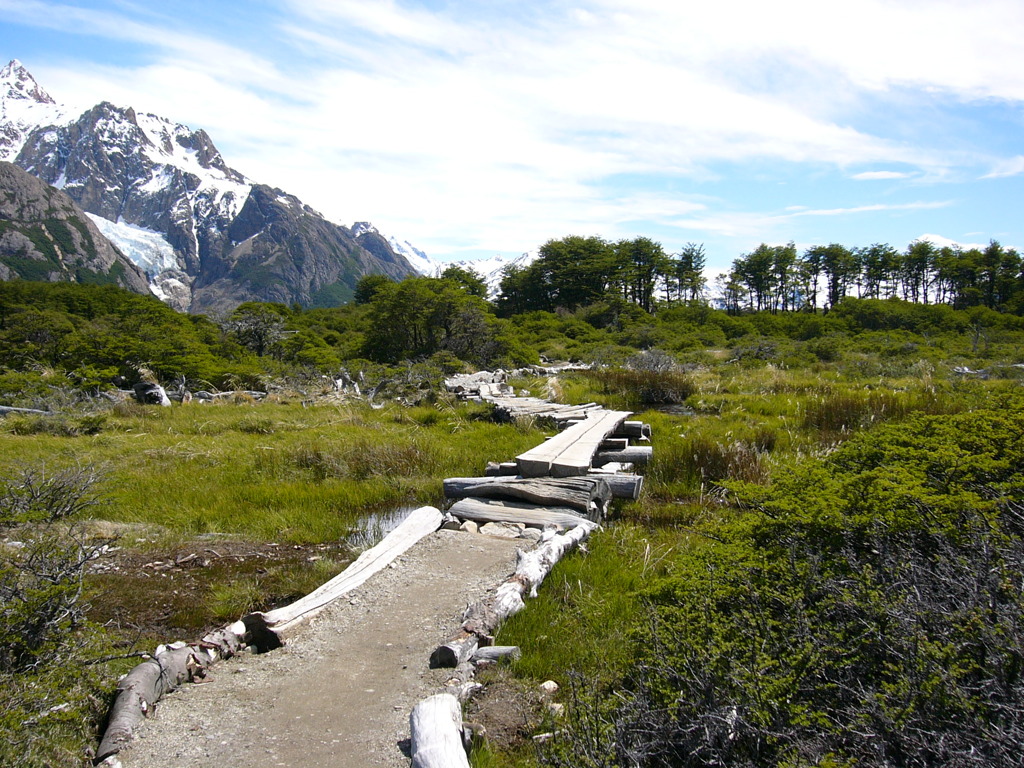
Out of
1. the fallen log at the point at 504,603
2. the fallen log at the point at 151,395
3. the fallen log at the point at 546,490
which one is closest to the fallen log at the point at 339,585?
the fallen log at the point at 546,490

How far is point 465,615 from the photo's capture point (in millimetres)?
4355

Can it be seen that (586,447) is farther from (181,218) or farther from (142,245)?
(181,218)

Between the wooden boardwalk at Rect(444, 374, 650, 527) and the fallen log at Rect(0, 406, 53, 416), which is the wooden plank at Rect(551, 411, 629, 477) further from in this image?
the fallen log at Rect(0, 406, 53, 416)

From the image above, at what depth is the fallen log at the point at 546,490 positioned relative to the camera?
689 centimetres

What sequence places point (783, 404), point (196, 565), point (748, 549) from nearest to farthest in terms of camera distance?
point (748, 549), point (196, 565), point (783, 404)

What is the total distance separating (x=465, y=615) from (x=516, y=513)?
8.33ft

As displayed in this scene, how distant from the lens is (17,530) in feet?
20.4

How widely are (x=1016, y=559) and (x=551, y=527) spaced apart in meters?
4.15

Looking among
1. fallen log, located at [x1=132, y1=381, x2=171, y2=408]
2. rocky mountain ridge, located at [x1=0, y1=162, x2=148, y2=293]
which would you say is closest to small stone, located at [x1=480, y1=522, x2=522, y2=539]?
fallen log, located at [x1=132, y1=381, x2=171, y2=408]

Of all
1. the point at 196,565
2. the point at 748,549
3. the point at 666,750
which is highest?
the point at 748,549

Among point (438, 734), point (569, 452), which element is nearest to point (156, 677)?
point (438, 734)

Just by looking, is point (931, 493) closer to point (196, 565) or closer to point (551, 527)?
point (551, 527)

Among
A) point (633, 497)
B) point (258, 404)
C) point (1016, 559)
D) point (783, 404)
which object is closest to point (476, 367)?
point (258, 404)

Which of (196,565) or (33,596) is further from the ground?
(33,596)
